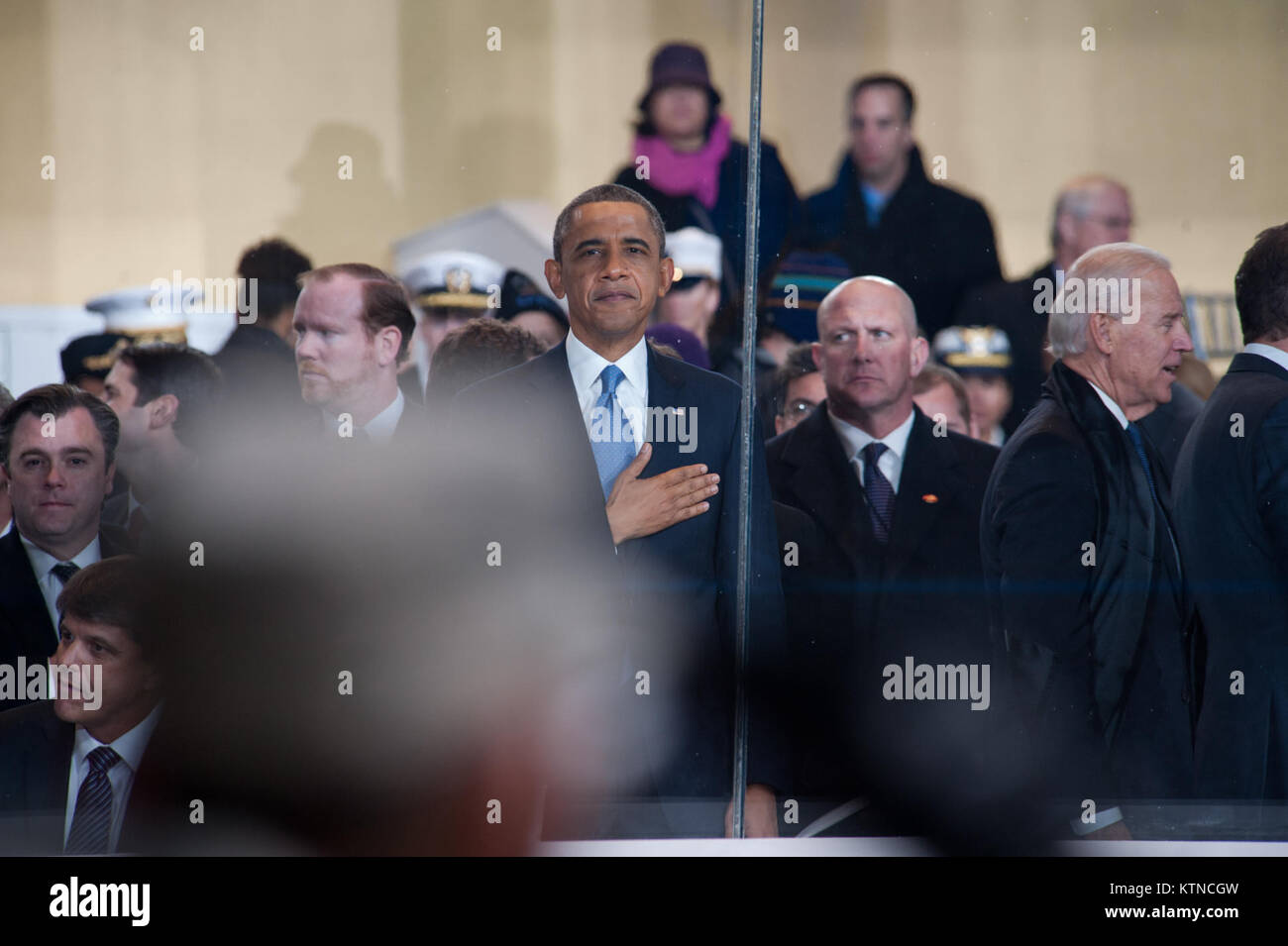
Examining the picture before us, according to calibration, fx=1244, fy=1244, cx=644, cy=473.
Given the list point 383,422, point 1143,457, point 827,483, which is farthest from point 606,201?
point 1143,457

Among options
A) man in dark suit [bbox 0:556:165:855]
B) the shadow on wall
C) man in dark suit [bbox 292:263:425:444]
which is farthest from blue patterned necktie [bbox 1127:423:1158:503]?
man in dark suit [bbox 0:556:165:855]

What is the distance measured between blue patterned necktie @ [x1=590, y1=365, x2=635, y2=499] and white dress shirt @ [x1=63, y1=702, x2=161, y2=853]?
1.30 metres

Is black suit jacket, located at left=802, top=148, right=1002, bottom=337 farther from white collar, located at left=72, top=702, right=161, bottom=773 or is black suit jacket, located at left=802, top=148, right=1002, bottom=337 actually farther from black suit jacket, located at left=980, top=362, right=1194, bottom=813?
white collar, located at left=72, top=702, right=161, bottom=773

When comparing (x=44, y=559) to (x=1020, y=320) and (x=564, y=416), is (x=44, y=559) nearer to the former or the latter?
(x=564, y=416)

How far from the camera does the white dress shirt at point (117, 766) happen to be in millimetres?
3195

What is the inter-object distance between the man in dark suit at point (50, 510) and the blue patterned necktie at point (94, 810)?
0.26 meters

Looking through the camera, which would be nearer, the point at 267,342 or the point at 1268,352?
the point at 267,342

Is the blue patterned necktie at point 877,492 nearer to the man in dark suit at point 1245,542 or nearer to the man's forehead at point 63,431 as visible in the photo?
the man in dark suit at point 1245,542

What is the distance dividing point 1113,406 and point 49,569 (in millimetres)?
2793

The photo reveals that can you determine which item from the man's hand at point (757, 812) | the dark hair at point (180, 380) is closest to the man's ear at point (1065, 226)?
the man's hand at point (757, 812)

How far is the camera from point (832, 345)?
10.4 feet

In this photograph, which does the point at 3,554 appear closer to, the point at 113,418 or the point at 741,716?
the point at 113,418

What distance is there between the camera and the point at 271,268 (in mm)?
3139
